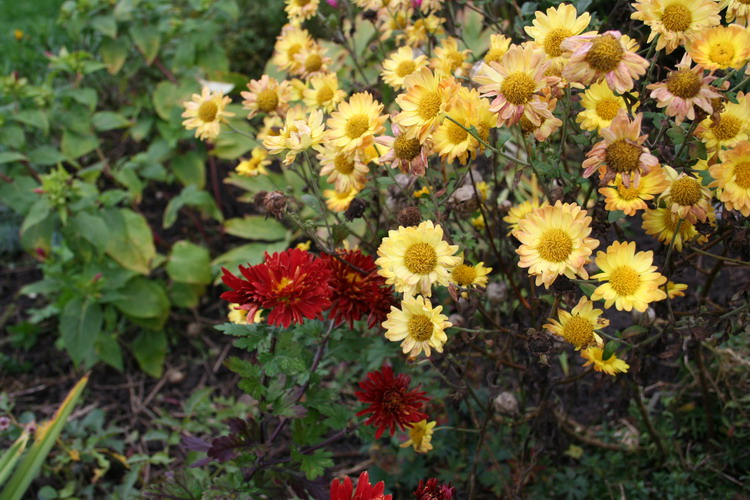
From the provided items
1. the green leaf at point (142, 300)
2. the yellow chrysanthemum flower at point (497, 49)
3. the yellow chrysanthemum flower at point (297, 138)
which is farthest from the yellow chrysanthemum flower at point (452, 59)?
the green leaf at point (142, 300)

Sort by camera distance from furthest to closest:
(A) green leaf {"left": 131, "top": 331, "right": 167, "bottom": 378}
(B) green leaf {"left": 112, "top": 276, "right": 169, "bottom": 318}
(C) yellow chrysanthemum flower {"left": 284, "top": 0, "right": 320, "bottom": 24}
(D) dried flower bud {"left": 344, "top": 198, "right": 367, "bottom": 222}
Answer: (A) green leaf {"left": 131, "top": 331, "right": 167, "bottom": 378}
(B) green leaf {"left": 112, "top": 276, "right": 169, "bottom": 318}
(C) yellow chrysanthemum flower {"left": 284, "top": 0, "right": 320, "bottom": 24}
(D) dried flower bud {"left": 344, "top": 198, "right": 367, "bottom": 222}

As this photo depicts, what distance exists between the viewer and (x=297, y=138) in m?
1.22

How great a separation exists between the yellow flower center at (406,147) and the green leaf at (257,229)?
4.56 feet

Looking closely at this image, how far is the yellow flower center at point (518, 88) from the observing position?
1.05 meters

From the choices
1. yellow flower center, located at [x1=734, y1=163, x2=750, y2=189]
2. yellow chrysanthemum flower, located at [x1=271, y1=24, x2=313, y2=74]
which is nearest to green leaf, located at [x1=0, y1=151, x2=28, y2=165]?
yellow chrysanthemum flower, located at [x1=271, y1=24, x2=313, y2=74]

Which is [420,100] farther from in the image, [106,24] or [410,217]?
[106,24]

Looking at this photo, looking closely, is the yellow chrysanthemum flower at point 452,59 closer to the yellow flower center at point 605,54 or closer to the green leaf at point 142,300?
the yellow flower center at point 605,54

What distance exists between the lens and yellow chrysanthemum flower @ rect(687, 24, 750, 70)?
1.05 meters

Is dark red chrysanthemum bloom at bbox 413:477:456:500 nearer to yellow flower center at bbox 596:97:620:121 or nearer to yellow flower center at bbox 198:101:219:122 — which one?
yellow flower center at bbox 596:97:620:121

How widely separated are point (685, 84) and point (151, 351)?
6.80 feet

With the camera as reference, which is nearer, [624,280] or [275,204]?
[624,280]

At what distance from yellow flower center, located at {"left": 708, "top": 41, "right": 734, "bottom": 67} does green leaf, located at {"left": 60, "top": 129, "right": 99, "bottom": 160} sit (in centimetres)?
222

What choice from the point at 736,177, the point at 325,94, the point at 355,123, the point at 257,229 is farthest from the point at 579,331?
the point at 257,229

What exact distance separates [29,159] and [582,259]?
2064mm
